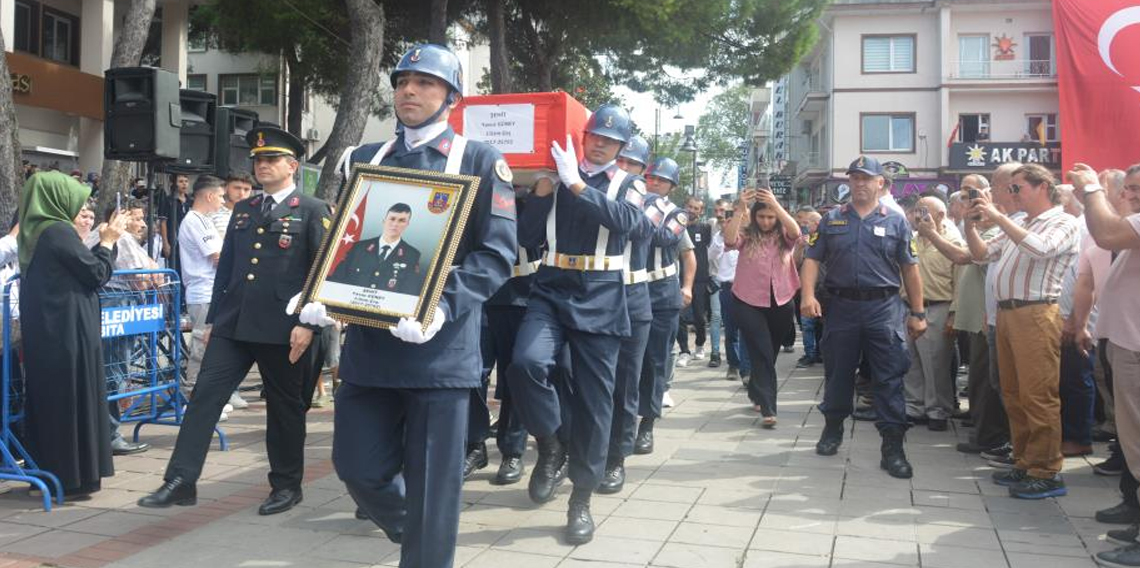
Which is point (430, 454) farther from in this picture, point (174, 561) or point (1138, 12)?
point (1138, 12)

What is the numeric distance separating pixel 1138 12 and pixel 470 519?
633 cm

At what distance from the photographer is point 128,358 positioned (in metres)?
6.44

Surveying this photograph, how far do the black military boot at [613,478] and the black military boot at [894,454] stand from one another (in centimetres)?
182

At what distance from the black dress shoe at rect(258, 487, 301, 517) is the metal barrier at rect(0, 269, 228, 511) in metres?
1.16

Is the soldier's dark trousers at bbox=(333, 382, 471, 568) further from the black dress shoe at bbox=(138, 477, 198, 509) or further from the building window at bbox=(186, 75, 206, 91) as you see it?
the building window at bbox=(186, 75, 206, 91)

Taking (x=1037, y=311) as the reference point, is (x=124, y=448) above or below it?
below

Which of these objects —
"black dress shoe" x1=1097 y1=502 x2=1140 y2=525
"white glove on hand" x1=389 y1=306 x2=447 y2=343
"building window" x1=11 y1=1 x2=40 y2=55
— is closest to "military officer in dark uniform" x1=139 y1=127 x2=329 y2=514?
"white glove on hand" x1=389 y1=306 x2=447 y2=343

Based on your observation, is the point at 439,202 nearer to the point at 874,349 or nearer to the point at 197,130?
the point at 874,349

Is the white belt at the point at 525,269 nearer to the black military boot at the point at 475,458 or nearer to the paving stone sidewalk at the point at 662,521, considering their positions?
the black military boot at the point at 475,458

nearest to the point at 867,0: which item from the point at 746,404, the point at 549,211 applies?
the point at 746,404

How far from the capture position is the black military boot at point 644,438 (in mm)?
7180

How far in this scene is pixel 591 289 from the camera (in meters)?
5.26

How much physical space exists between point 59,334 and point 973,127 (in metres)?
41.4

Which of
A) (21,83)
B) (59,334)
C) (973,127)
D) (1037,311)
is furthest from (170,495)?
(973,127)
